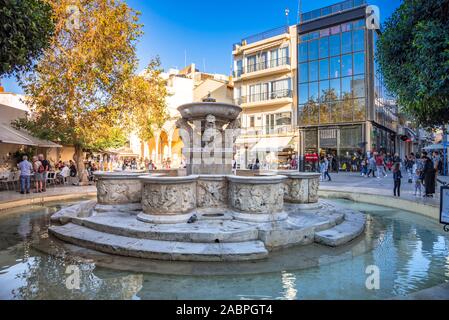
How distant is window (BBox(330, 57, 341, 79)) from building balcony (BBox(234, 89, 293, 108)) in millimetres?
4385

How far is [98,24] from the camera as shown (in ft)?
45.6

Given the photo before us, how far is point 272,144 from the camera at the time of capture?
3006 cm

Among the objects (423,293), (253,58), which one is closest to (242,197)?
(423,293)

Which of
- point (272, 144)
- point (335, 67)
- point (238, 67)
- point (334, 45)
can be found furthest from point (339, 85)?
point (238, 67)

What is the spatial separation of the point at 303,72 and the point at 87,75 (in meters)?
21.0

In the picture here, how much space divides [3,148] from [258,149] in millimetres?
21373

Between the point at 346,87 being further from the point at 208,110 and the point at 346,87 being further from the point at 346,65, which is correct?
the point at 208,110

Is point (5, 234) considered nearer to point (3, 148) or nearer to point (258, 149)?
point (3, 148)

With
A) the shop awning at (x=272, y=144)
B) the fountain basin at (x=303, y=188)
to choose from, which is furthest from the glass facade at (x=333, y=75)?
the fountain basin at (x=303, y=188)

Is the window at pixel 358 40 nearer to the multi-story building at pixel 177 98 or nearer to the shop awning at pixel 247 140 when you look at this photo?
the shop awning at pixel 247 140

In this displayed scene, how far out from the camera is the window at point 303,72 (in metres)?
28.2

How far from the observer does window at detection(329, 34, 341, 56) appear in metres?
26.3

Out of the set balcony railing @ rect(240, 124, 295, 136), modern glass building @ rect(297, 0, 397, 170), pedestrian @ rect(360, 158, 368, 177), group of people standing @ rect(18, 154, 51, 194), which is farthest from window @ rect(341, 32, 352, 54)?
group of people standing @ rect(18, 154, 51, 194)

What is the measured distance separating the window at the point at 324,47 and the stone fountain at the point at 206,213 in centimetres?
2296
